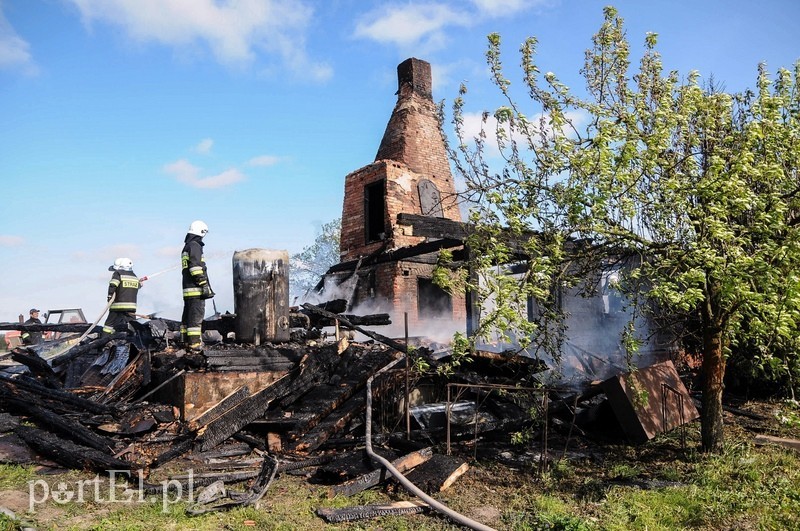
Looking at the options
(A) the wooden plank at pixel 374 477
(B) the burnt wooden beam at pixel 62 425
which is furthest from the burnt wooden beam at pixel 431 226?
(B) the burnt wooden beam at pixel 62 425

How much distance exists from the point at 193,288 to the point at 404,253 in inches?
244

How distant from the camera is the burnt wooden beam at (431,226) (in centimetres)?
1014

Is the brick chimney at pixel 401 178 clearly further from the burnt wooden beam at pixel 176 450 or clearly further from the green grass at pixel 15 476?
the green grass at pixel 15 476

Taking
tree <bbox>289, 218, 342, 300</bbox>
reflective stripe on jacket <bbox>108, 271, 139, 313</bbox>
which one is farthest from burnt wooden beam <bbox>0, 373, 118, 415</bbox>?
tree <bbox>289, 218, 342, 300</bbox>

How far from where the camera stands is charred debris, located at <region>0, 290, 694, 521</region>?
5.78m

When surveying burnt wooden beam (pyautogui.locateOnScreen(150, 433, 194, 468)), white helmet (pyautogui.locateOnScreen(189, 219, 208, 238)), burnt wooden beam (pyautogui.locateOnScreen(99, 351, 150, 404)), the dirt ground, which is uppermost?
white helmet (pyautogui.locateOnScreen(189, 219, 208, 238))

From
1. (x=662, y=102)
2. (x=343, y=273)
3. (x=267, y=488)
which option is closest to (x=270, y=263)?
(x=267, y=488)

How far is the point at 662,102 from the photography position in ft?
16.2

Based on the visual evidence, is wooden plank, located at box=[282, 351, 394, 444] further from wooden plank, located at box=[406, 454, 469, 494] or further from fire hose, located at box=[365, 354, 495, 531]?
wooden plank, located at box=[406, 454, 469, 494]

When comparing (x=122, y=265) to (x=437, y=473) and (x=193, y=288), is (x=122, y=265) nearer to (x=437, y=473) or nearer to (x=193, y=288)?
(x=193, y=288)

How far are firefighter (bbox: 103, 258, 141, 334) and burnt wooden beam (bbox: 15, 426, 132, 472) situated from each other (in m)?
4.25

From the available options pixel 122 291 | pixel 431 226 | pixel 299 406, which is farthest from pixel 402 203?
pixel 299 406

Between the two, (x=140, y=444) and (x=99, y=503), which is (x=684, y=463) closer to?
(x=99, y=503)

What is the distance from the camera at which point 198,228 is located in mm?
9242
